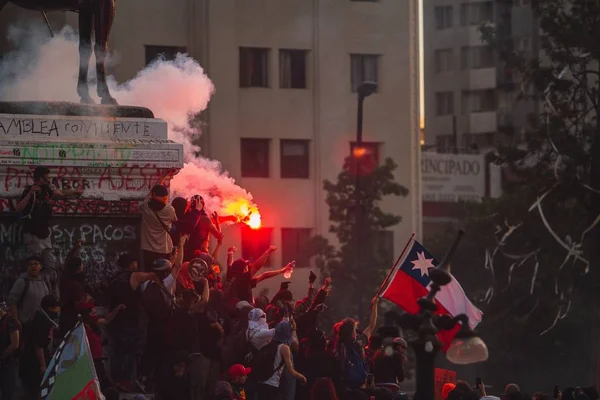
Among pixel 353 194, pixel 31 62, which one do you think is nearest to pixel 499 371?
pixel 353 194

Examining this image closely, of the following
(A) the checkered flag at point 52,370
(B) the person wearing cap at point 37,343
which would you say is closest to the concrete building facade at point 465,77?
(B) the person wearing cap at point 37,343

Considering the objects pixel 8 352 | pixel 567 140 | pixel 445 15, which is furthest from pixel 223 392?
pixel 445 15

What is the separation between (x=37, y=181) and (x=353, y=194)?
110ft

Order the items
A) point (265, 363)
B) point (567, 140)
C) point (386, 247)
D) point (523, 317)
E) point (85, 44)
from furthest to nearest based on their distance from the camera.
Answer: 1. point (386, 247)
2. point (523, 317)
3. point (567, 140)
4. point (85, 44)
5. point (265, 363)

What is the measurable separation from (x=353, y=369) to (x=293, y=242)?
36213mm

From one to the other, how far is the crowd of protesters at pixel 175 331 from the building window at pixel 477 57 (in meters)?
66.3

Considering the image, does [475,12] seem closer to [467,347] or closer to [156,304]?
[156,304]

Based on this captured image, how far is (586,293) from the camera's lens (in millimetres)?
43188

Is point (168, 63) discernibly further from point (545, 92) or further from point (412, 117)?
point (412, 117)

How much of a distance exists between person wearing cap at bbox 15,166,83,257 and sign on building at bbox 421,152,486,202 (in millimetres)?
59162

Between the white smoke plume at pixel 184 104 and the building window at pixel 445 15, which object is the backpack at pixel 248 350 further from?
the building window at pixel 445 15

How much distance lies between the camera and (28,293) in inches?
704

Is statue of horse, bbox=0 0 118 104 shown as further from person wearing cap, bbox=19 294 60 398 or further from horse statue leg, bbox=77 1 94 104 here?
person wearing cap, bbox=19 294 60 398

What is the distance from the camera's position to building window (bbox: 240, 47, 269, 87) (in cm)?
5509
